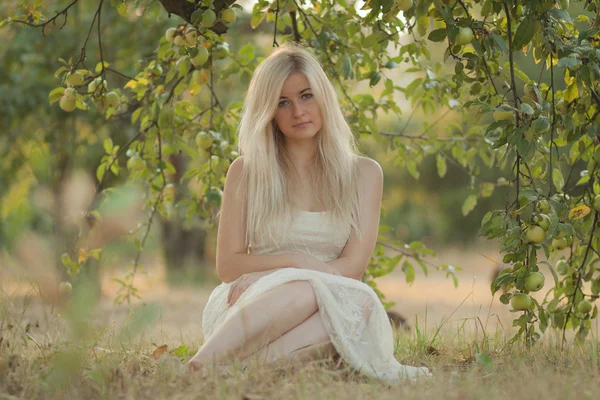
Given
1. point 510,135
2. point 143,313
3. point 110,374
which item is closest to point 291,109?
point 510,135

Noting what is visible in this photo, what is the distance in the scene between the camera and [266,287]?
2361 mm

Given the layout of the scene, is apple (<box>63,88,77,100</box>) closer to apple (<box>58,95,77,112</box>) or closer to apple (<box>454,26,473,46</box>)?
apple (<box>58,95,77,112</box>)

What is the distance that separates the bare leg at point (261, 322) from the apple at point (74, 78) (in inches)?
45.7

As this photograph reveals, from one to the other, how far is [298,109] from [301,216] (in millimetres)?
395

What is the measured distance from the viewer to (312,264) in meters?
2.55

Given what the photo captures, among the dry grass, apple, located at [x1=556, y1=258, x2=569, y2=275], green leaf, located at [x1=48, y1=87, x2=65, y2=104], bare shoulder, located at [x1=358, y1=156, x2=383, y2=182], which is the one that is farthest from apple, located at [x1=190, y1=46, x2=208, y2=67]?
apple, located at [x1=556, y1=258, x2=569, y2=275]

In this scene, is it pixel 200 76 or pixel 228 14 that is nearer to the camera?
pixel 228 14

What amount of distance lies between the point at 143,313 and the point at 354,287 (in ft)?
3.64

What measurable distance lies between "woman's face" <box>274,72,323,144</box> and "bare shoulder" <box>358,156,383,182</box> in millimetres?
230

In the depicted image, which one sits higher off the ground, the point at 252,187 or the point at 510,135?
the point at 510,135

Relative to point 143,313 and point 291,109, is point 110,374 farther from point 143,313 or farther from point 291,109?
point 291,109

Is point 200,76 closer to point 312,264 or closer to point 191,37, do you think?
point 191,37

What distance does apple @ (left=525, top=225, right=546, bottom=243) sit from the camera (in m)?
2.08

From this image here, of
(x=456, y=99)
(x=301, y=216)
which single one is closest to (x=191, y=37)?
(x=301, y=216)
